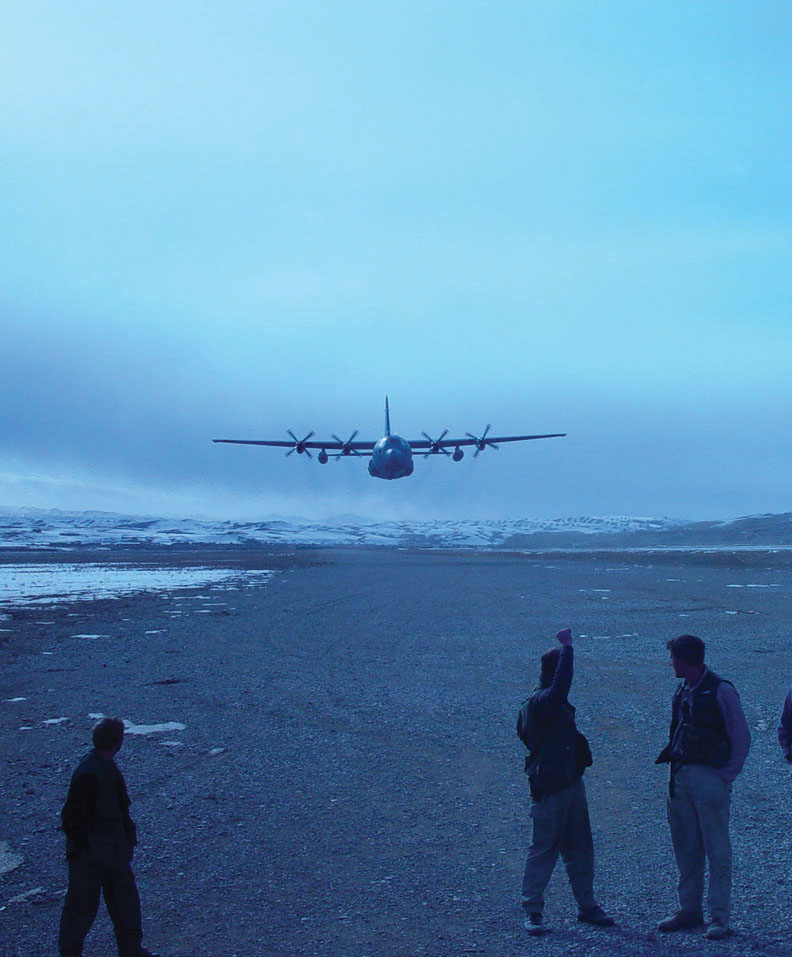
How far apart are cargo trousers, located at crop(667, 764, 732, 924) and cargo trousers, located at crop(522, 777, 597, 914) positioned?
2.11 ft

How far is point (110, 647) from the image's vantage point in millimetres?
20562

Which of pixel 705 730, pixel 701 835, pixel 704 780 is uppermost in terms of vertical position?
pixel 705 730

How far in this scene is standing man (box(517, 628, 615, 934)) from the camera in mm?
5789

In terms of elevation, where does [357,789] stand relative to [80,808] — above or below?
below

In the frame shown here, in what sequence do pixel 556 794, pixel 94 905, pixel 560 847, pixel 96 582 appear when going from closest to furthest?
pixel 94 905 < pixel 556 794 < pixel 560 847 < pixel 96 582

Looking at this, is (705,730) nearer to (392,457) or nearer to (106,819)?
(106,819)

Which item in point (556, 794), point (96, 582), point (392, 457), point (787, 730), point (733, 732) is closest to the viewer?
point (733, 732)

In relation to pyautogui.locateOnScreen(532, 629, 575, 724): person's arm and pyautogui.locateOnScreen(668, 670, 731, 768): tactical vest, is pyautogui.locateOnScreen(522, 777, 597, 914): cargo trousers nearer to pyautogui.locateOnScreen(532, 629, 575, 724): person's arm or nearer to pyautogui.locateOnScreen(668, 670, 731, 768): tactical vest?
pyautogui.locateOnScreen(532, 629, 575, 724): person's arm

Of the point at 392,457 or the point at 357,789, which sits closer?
the point at 357,789

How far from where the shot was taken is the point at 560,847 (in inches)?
236

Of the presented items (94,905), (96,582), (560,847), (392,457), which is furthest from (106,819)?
(392,457)

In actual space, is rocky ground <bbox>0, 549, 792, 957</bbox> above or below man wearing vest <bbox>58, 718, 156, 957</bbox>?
below

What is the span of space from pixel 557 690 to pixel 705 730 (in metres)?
1.05

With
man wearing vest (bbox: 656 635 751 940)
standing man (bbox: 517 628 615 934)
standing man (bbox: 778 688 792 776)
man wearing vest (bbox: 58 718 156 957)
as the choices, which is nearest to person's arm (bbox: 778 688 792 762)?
standing man (bbox: 778 688 792 776)
